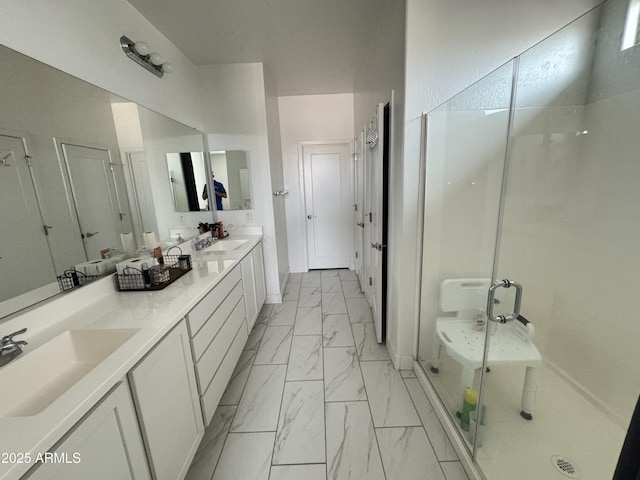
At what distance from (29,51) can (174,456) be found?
1871mm

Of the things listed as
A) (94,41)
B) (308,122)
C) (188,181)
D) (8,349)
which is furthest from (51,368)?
(308,122)

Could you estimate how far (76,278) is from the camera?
4.19 ft

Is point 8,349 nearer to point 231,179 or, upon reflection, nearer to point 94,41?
point 94,41

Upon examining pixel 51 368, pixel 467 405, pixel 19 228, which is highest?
pixel 19 228

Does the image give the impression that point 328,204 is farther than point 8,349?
Yes

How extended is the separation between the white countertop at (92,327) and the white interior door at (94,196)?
24cm

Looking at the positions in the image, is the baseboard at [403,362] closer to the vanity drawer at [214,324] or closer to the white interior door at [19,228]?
the vanity drawer at [214,324]

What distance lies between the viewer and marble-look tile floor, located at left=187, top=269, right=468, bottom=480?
1.32m

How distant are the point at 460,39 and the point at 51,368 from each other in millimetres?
2607

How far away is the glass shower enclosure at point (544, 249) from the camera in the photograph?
4.28ft

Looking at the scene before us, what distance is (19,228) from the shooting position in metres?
1.03

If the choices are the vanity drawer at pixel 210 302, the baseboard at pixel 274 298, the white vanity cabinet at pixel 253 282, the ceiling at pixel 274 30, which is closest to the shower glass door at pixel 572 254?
the ceiling at pixel 274 30

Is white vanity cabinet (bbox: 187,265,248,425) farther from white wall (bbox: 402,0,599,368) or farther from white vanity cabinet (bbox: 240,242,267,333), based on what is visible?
white wall (bbox: 402,0,599,368)

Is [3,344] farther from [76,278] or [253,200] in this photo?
[253,200]
